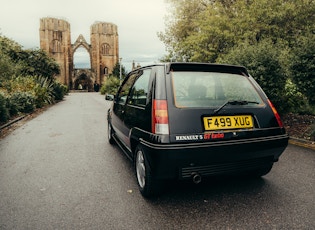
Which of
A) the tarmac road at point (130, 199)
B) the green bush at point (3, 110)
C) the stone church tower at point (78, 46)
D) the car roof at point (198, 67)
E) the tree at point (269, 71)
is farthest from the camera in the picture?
the stone church tower at point (78, 46)

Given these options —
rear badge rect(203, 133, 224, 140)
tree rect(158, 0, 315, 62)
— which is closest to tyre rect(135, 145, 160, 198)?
rear badge rect(203, 133, 224, 140)

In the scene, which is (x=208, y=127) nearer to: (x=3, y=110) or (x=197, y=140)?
(x=197, y=140)

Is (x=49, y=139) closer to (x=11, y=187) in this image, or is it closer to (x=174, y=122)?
(x=11, y=187)

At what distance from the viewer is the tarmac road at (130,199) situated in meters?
2.58

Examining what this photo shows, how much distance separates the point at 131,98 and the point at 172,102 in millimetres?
1196

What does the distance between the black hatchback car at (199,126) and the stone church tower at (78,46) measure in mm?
72975

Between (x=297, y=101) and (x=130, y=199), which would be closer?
(x=130, y=199)

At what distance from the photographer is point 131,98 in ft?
12.5

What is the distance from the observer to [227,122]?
288 centimetres

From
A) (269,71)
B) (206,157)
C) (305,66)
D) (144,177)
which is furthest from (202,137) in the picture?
(269,71)

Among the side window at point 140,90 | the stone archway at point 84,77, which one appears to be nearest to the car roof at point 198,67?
the side window at point 140,90

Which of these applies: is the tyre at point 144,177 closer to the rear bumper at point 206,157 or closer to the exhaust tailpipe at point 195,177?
the rear bumper at point 206,157

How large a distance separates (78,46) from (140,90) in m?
80.5

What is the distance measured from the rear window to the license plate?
0.62 ft
